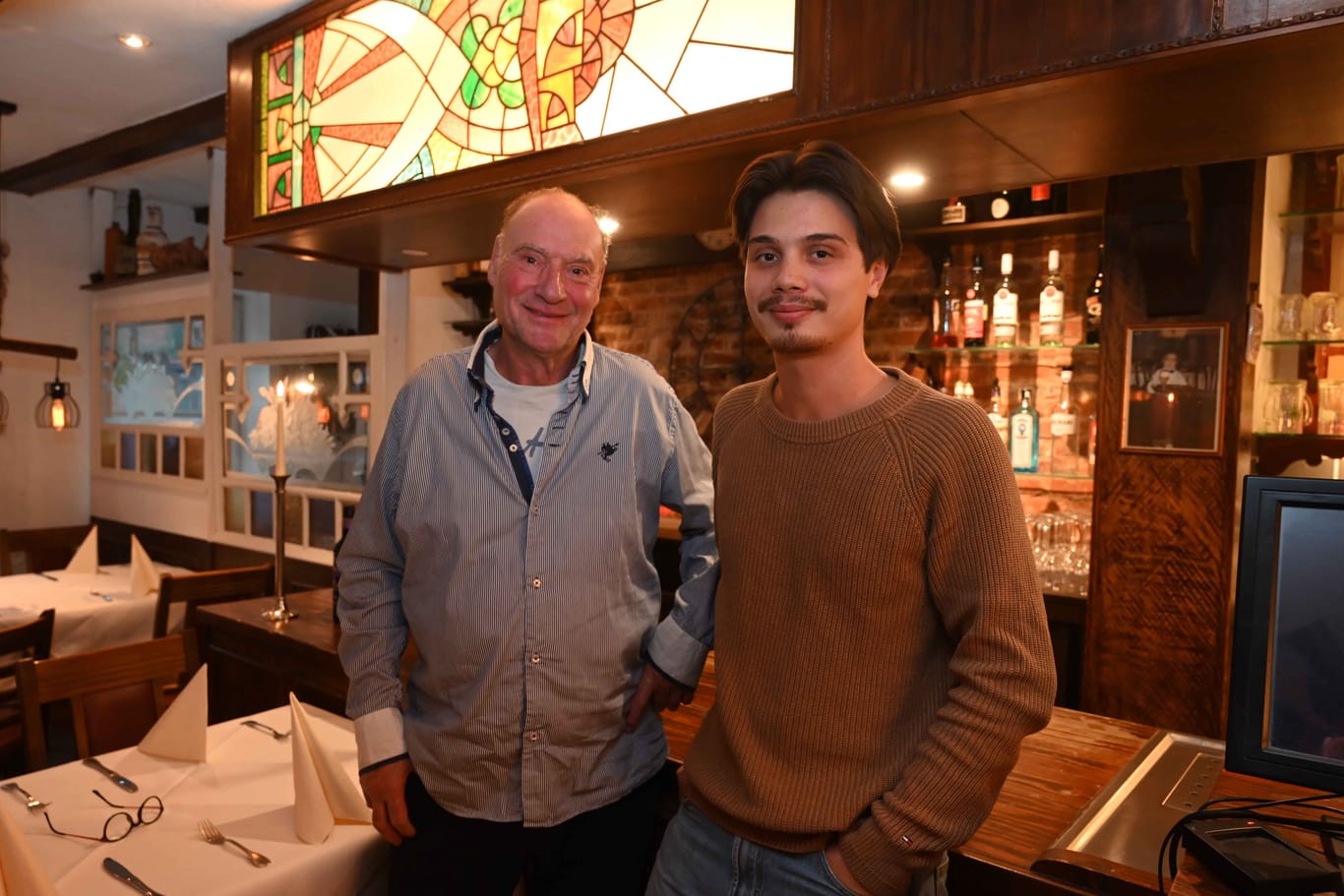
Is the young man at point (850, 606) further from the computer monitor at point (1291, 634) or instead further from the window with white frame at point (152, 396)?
the window with white frame at point (152, 396)

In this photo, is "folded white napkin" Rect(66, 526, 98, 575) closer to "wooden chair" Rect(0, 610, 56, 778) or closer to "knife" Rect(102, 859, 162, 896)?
"wooden chair" Rect(0, 610, 56, 778)

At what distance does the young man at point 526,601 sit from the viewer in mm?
1451

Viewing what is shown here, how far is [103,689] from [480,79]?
177 cm

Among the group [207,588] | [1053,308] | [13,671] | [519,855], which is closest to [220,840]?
[519,855]

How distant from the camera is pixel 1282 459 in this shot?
2947 millimetres

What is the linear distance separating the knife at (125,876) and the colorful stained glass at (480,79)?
1525 millimetres

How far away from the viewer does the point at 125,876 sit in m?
1.45

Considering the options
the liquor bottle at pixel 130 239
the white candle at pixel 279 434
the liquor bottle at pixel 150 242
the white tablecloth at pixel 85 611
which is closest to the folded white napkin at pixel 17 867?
the white candle at pixel 279 434

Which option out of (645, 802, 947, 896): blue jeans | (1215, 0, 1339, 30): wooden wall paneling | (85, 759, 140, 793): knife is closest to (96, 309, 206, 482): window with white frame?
(85, 759, 140, 793): knife

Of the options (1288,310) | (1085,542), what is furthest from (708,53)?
(1085,542)

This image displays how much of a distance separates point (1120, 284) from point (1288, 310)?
0.59 m

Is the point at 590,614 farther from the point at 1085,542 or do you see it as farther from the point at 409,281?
the point at 409,281

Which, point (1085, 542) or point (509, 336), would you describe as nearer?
point (509, 336)

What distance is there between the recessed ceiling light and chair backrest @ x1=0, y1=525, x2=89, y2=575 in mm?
5011
